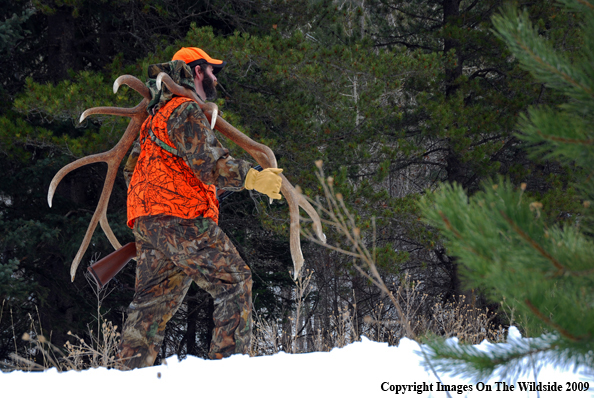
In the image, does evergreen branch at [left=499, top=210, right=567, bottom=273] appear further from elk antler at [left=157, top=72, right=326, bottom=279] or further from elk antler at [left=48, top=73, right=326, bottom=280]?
elk antler at [left=157, top=72, right=326, bottom=279]

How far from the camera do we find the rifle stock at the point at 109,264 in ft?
11.0

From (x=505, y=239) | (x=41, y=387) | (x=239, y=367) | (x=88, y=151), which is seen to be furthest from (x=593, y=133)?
(x=88, y=151)

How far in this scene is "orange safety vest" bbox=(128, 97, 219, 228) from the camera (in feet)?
10.0

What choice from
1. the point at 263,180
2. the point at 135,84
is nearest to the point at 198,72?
the point at 135,84

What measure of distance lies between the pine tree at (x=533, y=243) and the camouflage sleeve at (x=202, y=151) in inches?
67.4

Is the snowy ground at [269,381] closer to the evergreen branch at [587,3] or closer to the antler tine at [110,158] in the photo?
the antler tine at [110,158]

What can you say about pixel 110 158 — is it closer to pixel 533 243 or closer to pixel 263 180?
pixel 263 180

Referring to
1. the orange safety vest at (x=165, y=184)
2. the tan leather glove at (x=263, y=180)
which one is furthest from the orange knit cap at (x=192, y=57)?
the tan leather glove at (x=263, y=180)

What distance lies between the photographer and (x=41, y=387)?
234 cm

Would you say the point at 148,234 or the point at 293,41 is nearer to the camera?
the point at 148,234

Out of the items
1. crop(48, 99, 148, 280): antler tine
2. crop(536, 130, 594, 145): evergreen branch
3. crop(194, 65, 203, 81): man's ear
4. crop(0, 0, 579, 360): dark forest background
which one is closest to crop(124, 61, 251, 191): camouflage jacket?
crop(194, 65, 203, 81): man's ear

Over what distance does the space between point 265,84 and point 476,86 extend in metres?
3.68

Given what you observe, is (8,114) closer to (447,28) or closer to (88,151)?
(88,151)

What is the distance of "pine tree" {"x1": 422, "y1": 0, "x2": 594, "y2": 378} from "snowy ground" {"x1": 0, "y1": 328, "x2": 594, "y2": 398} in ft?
2.66
